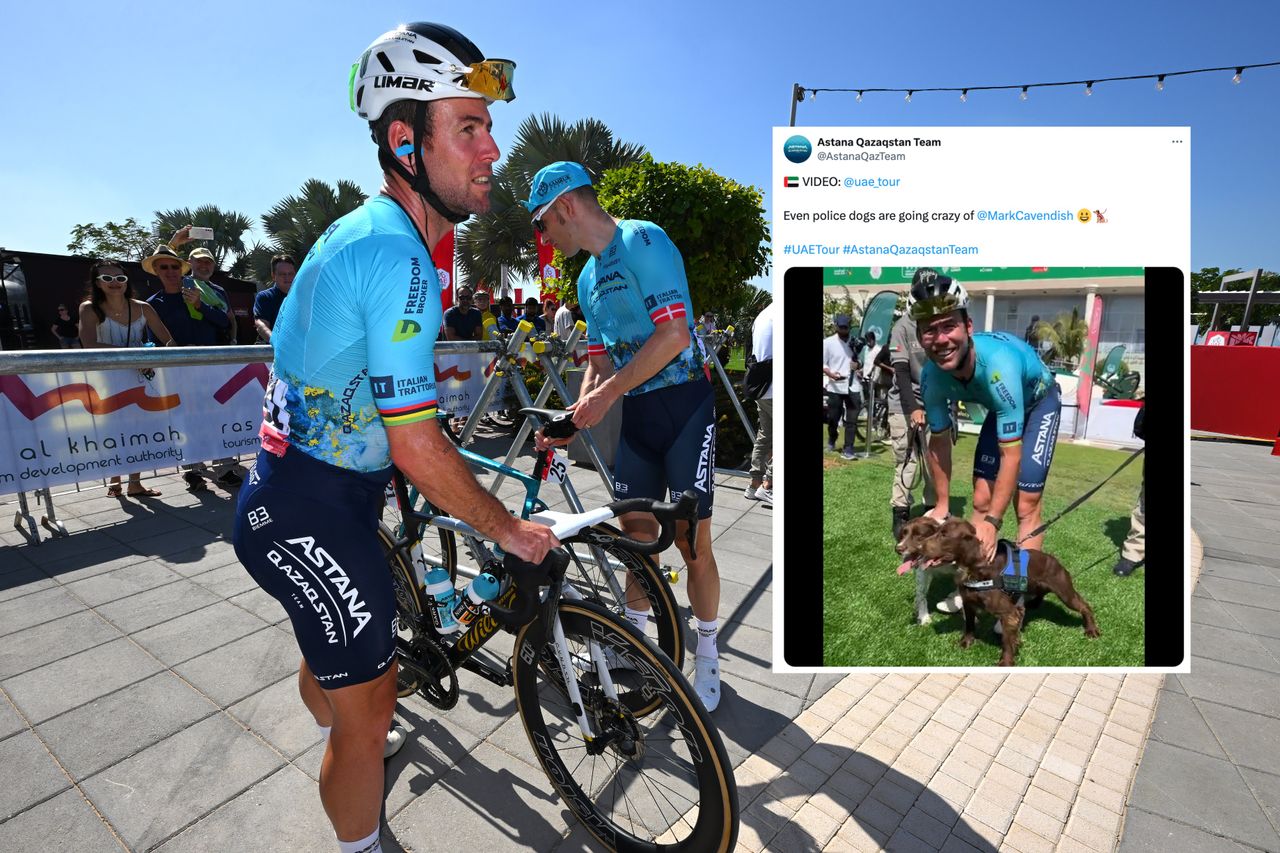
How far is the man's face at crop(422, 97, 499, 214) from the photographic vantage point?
164 centimetres

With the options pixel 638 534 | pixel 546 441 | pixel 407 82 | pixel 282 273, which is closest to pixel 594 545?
pixel 638 534

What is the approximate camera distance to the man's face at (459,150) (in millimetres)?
1638

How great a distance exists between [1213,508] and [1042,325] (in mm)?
6290

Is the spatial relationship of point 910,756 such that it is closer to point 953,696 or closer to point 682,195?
point 953,696

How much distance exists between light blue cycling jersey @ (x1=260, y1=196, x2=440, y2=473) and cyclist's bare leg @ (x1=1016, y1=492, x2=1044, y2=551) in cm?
210

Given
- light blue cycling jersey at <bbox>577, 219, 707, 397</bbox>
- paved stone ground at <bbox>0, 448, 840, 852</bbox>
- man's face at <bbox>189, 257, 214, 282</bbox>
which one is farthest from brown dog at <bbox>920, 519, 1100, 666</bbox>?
man's face at <bbox>189, 257, 214, 282</bbox>

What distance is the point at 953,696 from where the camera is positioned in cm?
297

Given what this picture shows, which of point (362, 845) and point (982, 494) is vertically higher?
point (982, 494)

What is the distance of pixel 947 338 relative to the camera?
2.23 metres

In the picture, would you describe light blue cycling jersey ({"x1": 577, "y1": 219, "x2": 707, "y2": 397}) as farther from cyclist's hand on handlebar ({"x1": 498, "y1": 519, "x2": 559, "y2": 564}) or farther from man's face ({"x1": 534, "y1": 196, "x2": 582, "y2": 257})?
cyclist's hand on handlebar ({"x1": 498, "y1": 519, "x2": 559, "y2": 564})

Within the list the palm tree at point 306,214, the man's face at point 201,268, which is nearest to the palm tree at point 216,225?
the palm tree at point 306,214

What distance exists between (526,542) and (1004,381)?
1.69 m

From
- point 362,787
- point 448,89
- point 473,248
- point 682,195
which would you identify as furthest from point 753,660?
point 473,248

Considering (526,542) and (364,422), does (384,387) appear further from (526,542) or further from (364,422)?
(526,542)
